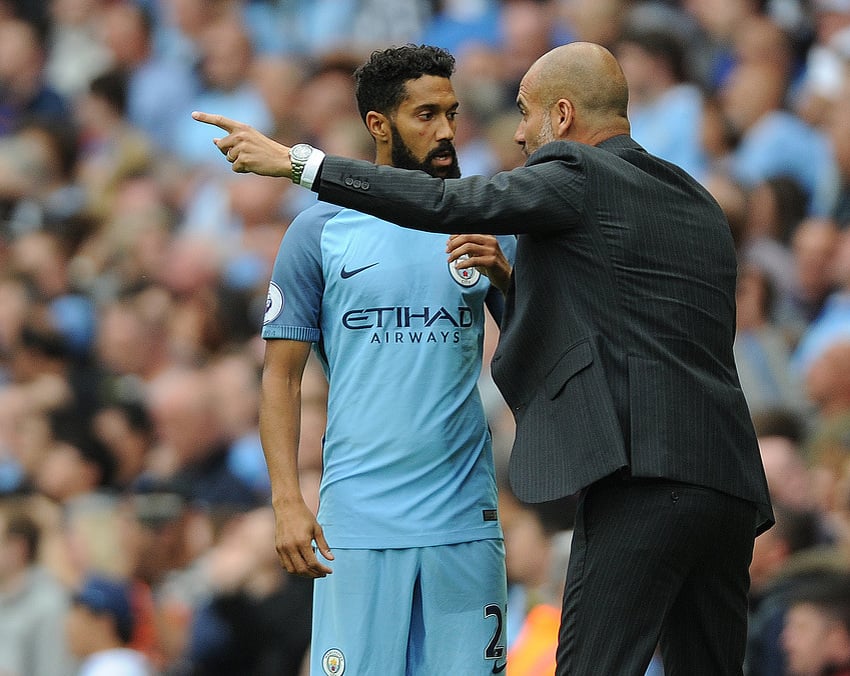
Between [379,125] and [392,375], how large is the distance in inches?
28.9

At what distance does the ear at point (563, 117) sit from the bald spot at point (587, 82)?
0.04ft

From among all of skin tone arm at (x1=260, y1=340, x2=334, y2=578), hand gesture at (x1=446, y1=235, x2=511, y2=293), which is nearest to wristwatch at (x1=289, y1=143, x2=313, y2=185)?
hand gesture at (x1=446, y1=235, x2=511, y2=293)

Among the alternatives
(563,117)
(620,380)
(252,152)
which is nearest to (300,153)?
(252,152)

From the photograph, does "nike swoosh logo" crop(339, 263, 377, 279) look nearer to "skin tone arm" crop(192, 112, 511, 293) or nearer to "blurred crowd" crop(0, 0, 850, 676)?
"skin tone arm" crop(192, 112, 511, 293)

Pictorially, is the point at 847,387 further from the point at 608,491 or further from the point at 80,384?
the point at 80,384

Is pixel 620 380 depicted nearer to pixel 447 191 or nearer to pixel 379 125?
pixel 447 191

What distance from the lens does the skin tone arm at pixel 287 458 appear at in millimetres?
4500

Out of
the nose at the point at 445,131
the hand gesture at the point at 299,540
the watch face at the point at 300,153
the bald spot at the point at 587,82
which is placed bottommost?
the hand gesture at the point at 299,540

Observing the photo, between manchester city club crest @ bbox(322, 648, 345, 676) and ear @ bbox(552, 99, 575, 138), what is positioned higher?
ear @ bbox(552, 99, 575, 138)

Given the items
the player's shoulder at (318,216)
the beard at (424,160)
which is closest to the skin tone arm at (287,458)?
the player's shoulder at (318,216)

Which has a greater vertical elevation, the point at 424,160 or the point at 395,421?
the point at 424,160

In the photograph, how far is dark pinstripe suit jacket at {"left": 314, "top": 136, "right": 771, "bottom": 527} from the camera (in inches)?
162

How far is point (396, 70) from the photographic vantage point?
4723 mm

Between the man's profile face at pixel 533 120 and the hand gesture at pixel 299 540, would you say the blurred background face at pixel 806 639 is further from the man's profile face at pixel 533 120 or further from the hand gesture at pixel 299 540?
the man's profile face at pixel 533 120
